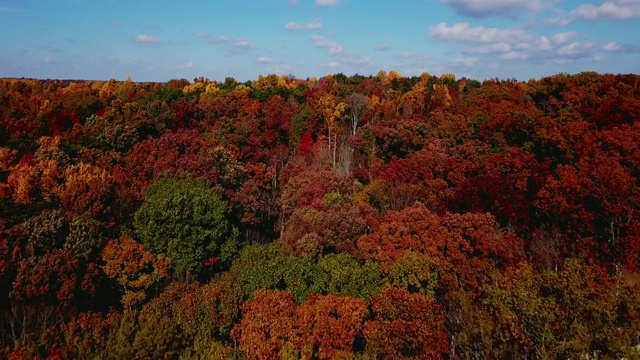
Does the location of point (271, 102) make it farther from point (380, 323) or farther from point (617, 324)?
point (617, 324)

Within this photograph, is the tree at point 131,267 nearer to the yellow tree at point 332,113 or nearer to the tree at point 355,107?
the yellow tree at point 332,113

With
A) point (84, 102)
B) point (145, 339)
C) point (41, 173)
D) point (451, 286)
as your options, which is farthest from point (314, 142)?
point (145, 339)

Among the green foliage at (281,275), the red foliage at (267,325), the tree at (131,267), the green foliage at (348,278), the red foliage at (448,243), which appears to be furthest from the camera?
the tree at (131,267)

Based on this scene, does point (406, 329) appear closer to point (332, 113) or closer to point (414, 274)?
point (414, 274)

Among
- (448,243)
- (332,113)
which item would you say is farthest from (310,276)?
(332,113)

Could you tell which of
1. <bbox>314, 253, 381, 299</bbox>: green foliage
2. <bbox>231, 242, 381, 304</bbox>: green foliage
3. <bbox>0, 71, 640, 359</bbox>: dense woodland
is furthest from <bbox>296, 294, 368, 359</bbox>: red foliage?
<bbox>231, 242, 381, 304</bbox>: green foliage

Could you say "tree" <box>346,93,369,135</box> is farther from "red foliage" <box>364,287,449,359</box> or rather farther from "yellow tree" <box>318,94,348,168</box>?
"red foliage" <box>364,287,449,359</box>

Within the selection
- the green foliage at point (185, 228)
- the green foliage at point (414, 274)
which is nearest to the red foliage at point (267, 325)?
the green foliage at point (414, 274)
